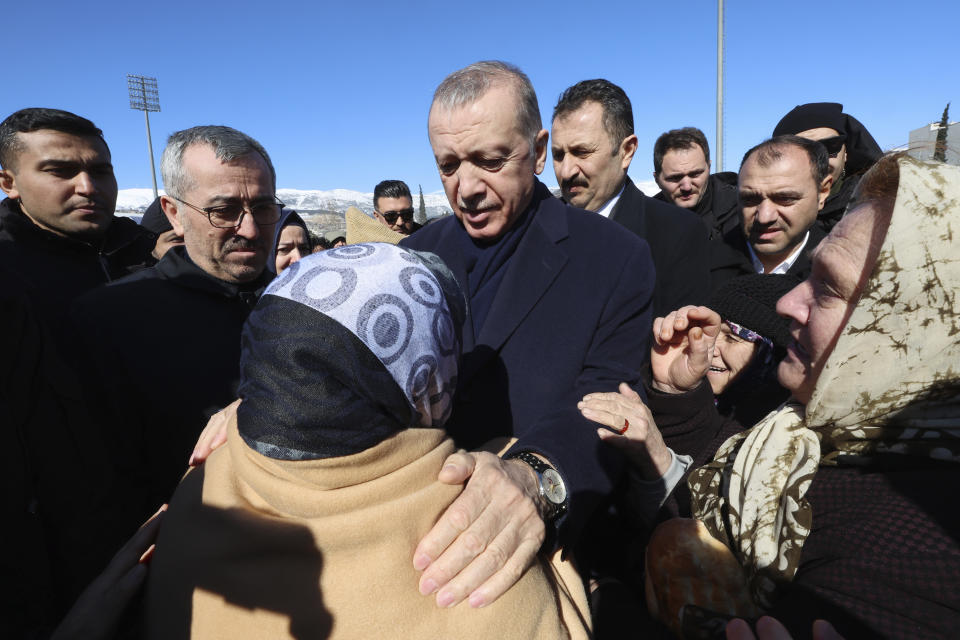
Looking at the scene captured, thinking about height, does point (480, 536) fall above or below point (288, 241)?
below

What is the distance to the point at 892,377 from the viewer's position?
4.18ft

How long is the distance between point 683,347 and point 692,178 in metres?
3.43

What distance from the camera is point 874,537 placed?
1.17 meters

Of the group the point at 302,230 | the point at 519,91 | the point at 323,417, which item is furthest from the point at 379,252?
the point at 302,230

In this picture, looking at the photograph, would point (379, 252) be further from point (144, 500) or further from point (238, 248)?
point (238, 248)

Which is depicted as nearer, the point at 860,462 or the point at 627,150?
the point at 860,462

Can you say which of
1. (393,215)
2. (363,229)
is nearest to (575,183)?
(363,229)

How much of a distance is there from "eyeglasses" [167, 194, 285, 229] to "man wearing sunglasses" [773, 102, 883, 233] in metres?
3.93

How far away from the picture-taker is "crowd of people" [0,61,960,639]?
3.45 feet

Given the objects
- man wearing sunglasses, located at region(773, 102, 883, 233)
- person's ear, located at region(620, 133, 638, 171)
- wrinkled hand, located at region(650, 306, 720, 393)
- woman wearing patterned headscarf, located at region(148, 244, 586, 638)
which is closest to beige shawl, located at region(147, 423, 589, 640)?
woman wearing patterned headscarf, located at region(148, 244, 586, 638)

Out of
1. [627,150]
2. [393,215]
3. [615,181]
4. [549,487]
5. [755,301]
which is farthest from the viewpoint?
[393,215]

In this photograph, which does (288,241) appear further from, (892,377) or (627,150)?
(892,377)

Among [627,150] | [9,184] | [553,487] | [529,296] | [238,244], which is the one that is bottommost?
[553,487]

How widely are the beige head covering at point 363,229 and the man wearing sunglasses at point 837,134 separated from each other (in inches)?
141
